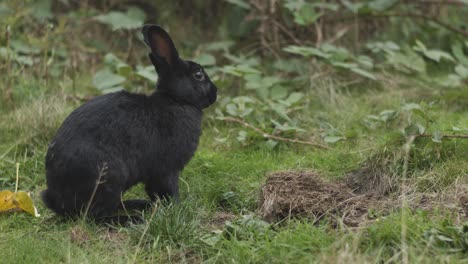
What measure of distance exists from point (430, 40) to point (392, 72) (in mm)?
935

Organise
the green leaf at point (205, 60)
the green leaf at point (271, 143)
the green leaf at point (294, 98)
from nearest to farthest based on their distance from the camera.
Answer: the green leaf at point (271, 143), the green leaf at point (294, 98), the green leaf at point (205, 60)

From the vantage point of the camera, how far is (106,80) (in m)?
6.01

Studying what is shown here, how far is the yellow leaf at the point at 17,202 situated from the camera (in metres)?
4.10

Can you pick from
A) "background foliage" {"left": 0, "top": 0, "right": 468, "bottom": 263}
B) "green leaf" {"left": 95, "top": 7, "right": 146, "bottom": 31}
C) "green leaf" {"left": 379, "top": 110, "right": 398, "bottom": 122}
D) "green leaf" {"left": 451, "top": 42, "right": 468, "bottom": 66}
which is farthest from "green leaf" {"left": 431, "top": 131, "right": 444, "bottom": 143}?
"green leaf" {"left": 95, "top": 7, "right": 146, "bottom": 31}

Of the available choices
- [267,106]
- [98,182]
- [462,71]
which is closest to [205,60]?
[267,106]

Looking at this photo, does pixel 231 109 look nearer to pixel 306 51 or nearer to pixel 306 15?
pixel 306 51

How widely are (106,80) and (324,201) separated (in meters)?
2.74

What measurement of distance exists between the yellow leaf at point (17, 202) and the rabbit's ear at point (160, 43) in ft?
3.65

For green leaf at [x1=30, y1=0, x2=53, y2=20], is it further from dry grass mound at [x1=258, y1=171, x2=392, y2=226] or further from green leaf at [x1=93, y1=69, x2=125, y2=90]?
dry grass mound at [x1=258, y1=171, x2=392, y2=226]

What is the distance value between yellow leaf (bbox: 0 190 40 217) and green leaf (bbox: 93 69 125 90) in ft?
6.31

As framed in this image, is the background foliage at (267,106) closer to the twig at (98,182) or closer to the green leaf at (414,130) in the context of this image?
the green leaf at (414,130)

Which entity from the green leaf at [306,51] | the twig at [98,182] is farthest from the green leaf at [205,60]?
the twig at [98,182]

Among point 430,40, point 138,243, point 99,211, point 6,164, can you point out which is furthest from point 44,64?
point 430,40

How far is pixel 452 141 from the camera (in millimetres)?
4480
